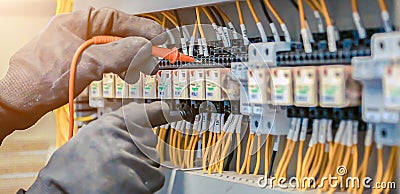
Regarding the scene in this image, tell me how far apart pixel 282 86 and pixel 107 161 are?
418 mm

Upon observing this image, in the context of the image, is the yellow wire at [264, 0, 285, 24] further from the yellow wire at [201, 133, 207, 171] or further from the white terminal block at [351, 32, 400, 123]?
the yellow wire at [201, 133, 207, 171]

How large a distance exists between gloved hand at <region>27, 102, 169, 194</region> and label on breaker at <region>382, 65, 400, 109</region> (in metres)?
0.54


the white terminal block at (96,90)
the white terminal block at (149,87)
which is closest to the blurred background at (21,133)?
the white terminal block at (96,90)

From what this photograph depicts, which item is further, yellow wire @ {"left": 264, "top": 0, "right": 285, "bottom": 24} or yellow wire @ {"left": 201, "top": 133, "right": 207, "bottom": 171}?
yellow wire @ {"left": 201, "top": 133, "right": 207, "bottom": 171}

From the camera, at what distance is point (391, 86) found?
0.81 m

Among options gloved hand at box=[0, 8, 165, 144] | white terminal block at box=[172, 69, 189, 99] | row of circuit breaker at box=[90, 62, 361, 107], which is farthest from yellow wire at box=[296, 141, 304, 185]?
gloved hand at box=[0, 8, 165, 144]

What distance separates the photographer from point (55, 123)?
1.55m

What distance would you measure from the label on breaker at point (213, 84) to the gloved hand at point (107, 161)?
0.56 feet

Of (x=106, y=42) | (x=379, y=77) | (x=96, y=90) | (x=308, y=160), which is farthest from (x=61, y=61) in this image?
(x=379, y=77)

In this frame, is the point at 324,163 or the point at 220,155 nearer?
the point at 324,163

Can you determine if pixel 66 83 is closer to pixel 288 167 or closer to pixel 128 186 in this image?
pixel 128 186

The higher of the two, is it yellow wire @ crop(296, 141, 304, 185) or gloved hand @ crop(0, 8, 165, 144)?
gloved hand @ crop(0, 8, 165, 144)

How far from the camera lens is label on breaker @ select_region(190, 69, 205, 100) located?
115cm

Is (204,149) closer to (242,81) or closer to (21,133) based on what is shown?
(242,81)
